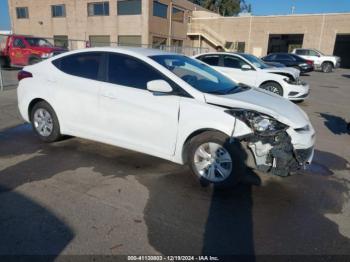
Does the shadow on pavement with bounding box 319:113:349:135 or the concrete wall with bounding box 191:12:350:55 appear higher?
the concrete wall with bounding box 191:12:350:55

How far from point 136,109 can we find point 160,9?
30963 millimetres

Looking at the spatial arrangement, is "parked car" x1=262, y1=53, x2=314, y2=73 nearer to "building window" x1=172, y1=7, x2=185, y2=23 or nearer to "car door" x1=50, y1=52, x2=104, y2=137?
"building window" x1=172, y1=7, x2=185, y2=23

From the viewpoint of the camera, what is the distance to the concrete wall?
A: 31.9 metres

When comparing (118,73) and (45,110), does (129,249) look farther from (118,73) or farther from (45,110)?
(45,110)

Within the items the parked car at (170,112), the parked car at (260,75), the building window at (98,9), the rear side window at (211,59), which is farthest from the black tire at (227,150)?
the building window at (98,9)

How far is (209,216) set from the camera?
10.6 feet

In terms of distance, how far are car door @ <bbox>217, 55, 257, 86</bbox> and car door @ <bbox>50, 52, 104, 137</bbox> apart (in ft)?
21.3

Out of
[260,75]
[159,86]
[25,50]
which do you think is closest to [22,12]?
[25,50]

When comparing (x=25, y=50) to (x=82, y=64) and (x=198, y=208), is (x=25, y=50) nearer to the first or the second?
(x=82, y=64)

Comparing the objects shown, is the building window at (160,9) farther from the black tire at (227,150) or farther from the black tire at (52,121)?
the black tire at (227,150)

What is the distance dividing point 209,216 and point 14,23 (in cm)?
4498

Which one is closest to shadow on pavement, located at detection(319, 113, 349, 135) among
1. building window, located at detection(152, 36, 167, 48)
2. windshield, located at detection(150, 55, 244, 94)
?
windshield, located at detection(150, 55, 244, 94)

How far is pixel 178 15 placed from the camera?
36594 mm

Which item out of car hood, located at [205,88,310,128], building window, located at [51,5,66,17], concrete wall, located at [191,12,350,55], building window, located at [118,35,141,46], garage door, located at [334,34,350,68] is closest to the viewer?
car hood, located at [205,88,310,128]
